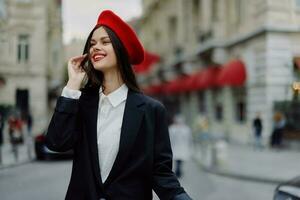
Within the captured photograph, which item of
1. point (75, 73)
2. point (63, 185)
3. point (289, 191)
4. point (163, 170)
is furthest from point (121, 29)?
point (63, 185)

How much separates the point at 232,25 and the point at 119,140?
22735mm

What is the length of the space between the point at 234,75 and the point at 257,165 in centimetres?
810

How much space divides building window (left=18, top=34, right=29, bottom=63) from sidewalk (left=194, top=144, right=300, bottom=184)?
16599mm

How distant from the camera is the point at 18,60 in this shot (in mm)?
28750

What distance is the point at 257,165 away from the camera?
13406 mm

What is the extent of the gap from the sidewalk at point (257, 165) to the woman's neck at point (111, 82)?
9.05 m

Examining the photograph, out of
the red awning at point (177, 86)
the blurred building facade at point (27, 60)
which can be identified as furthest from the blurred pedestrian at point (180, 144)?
the blurred building facade at point (27, 60)

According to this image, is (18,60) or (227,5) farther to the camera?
(18,60)

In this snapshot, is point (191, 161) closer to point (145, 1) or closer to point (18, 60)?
point (18, 60)

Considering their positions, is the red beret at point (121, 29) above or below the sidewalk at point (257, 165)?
above

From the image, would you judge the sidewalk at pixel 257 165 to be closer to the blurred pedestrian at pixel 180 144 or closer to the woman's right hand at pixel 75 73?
the blurred pedestrian at pixel 180 144

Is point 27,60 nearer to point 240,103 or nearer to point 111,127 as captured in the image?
point 240,103

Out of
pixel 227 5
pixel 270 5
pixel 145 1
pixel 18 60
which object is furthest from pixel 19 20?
pixel 145 1

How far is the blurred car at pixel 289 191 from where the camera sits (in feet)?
16.1
